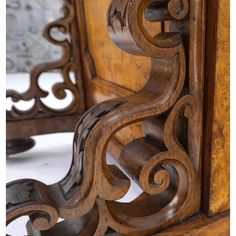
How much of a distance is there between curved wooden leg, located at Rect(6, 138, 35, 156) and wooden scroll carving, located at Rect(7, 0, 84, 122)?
67mm

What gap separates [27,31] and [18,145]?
2.83 meters

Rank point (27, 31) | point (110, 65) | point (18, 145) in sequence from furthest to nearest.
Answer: point (27, 31) → point (18, 145) → point (110, 65)

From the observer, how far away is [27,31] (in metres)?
3.58

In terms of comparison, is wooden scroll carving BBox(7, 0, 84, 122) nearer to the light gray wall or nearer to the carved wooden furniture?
the carved wooden furniture

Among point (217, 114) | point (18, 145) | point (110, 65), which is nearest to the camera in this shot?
point (217, 114)

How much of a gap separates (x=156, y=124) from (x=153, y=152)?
0.13 ft

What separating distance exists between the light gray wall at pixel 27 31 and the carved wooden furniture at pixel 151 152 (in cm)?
329

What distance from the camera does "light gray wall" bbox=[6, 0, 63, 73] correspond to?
3521 mm

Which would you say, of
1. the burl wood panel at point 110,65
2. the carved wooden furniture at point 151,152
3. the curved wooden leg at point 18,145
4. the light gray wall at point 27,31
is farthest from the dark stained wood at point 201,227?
the light gray wall at point 27,31

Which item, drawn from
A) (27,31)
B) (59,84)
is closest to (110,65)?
(59,84)

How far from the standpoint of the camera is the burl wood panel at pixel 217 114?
391mm

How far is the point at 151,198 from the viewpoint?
490 mm

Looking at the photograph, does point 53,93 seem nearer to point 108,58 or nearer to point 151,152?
point 108,58

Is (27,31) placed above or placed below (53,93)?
above
